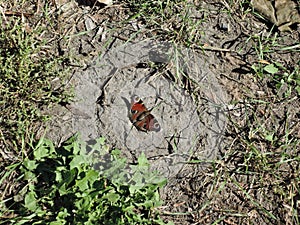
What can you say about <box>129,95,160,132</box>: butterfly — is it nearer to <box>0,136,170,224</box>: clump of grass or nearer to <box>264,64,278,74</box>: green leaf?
<box>0,136,170,224</box>: clump of grass

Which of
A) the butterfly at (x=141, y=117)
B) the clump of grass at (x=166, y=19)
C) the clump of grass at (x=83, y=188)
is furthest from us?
the clump of grass at (x=166, y=19)

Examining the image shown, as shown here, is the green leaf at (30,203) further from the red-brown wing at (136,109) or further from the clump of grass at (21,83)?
the red-brown wing at (136,109)

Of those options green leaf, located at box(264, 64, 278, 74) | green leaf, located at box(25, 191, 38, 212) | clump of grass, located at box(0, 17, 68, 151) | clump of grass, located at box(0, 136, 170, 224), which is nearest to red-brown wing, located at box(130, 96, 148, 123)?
clump of grass, located at box(0, 136, 170, 224)

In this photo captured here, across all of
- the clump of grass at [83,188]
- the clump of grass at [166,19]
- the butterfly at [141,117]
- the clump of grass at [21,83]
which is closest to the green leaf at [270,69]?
the clump of grass at [166,19]

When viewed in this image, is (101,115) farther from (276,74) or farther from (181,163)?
(276,74)

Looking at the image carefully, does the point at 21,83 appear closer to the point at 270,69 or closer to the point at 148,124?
→ the point at 148,124

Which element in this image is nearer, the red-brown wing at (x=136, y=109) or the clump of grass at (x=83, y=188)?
the clump of grass at (x=83, y=188)

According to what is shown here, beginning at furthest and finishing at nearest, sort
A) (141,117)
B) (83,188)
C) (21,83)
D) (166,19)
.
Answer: (166,19) → (141,117) → (21,83) → (83,188)

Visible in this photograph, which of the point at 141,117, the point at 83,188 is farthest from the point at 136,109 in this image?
the point at 83,188
